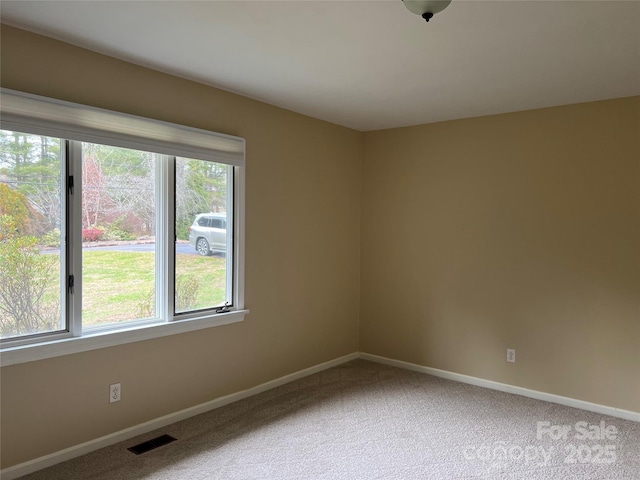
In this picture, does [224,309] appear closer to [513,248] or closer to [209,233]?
[209,233]

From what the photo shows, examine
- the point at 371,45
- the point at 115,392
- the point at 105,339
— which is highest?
the point at 371,45

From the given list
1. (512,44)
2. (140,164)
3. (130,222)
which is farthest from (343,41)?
(130,222)

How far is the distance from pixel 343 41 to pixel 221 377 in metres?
2.47

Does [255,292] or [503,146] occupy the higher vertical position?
[503,146]

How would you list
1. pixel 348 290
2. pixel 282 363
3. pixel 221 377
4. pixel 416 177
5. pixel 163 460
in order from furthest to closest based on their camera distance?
pixel 348 290, pixel 416 177, pixel 282 363, pixel 221 377, pixel 163 460

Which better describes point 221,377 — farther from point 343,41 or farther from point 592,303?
point 592,303

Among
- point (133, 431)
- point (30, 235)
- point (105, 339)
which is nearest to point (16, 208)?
point (30, 235)

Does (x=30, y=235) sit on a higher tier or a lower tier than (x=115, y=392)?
higher

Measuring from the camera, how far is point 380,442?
3.01 meters

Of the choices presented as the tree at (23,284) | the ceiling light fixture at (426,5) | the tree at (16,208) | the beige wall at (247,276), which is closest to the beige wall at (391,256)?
the beige wall at (247,276)

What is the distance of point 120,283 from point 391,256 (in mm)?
2604

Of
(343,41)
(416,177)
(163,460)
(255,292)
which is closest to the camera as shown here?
(343,41)

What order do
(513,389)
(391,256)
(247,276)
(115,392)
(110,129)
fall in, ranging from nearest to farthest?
(110,129)
(115,392)
(247,276)
(513,389)
(391,256)

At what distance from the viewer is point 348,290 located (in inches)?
188
